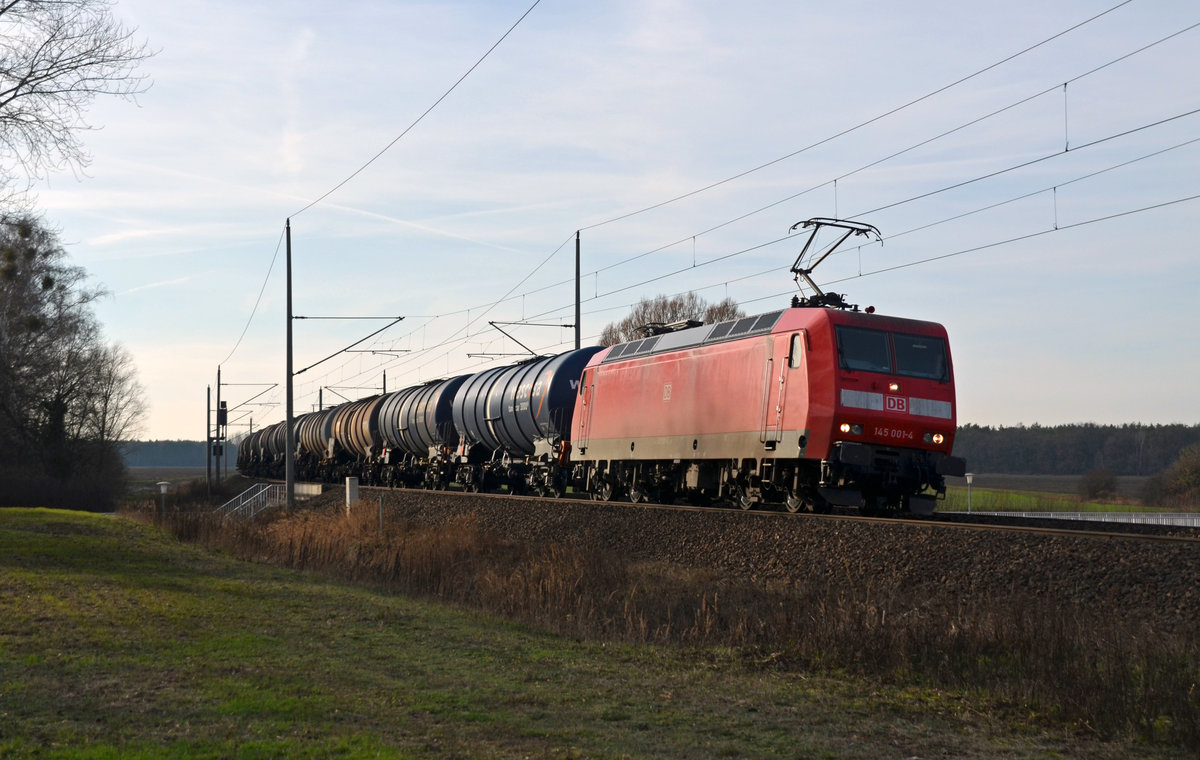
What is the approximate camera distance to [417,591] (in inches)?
639

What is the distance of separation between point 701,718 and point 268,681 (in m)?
3.46

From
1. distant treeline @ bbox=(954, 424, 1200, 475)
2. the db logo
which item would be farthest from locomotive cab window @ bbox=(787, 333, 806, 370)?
distant treeline @ bbox=(954, 424, 1200, 475)

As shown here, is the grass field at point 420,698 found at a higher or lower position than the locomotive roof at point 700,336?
lower

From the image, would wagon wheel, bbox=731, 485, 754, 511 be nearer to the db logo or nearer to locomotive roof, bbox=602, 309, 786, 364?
locomotive roof, bbox=602, 309, 786, 364

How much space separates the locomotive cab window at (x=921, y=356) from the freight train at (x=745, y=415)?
2cm

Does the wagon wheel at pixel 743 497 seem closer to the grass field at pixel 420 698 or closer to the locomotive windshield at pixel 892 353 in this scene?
the locomotive windshield at pixel 892 353

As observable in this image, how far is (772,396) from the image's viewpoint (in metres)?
19.2

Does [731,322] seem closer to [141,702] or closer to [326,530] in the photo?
[326,530]

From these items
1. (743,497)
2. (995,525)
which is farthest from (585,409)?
(995,525)

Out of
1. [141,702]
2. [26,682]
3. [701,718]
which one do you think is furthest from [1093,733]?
[26,682]

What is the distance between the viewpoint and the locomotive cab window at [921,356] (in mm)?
Result: 18656

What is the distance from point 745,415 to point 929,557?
21.9 feet

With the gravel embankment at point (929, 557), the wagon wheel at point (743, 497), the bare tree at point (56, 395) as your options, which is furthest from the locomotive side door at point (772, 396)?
the bare tree at point (56, 395)

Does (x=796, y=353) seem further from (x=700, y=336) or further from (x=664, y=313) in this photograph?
(x=664, y=313)
